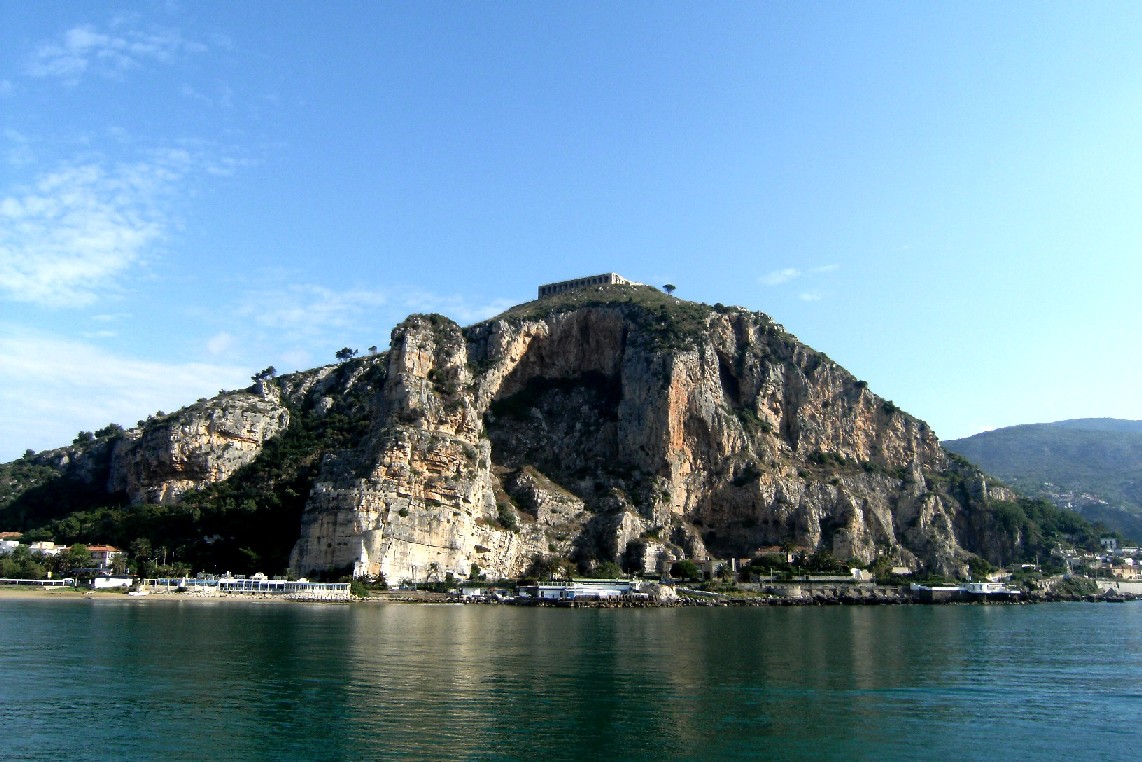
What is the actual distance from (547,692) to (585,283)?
428 feet

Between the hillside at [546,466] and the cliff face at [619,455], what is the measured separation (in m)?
0.30

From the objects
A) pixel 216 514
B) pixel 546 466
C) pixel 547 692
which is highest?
pixel 546 466

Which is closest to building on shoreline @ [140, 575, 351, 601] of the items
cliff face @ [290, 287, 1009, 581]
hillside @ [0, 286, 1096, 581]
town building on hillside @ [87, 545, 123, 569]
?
hillside @ [0, 286, 1096, 581]

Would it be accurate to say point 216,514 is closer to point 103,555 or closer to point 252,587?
point 103,555

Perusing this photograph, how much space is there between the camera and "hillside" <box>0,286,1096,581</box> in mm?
101625

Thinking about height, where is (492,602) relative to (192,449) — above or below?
below

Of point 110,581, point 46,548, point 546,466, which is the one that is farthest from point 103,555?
point 546,466

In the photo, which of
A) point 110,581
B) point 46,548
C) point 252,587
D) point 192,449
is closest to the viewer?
point 110,581

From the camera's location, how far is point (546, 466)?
12188 centimetres

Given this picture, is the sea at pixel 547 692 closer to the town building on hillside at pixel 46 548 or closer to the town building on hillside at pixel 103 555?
the town building on hillside at pixel 103 555

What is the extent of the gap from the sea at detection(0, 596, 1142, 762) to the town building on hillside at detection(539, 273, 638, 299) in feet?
338

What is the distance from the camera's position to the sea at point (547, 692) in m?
25.7

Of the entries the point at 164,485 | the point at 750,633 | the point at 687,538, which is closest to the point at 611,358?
the point at 687,538

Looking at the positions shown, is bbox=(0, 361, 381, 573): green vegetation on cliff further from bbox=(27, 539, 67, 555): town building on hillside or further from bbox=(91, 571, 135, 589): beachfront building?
bbox=(91, 571, 135, 589): beachfront building
